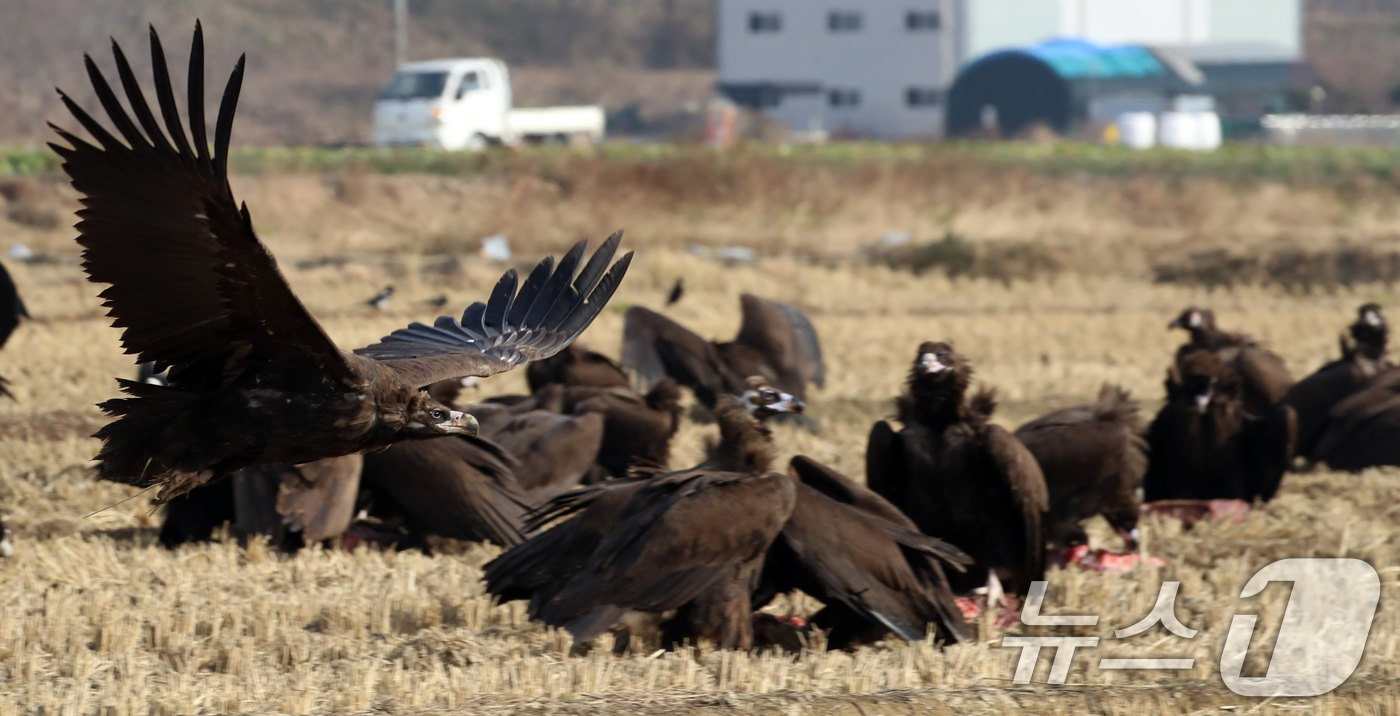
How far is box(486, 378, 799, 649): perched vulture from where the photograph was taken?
18.6 feet

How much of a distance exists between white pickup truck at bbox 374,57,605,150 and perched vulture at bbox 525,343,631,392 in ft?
88.7

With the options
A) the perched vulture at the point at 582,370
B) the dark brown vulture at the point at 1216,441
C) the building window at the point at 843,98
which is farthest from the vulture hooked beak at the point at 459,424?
the building window at the point at 843,98

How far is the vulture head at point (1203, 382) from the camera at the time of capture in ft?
28.6

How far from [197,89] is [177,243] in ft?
2.10

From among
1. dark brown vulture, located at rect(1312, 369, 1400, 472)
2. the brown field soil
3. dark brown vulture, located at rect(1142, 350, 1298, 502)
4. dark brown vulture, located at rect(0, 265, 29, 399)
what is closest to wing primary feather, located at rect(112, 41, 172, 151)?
the brown field soil

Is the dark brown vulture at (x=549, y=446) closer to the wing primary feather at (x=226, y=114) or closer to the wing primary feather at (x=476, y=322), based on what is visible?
the wing primary feather at (x=476, y=322)

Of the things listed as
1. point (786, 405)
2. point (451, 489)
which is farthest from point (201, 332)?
point (451, 489)

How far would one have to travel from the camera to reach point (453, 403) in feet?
27.6

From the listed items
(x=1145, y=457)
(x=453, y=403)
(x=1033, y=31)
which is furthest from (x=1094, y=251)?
(x=1033, y=31)

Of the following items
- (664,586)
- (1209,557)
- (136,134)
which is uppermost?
(136,134)

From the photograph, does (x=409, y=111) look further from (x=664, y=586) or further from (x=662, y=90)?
(x=662, y=90)

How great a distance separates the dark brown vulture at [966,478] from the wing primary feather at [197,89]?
353 centimetres

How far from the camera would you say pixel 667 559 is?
5.66 m

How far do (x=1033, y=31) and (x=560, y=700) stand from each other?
60892 mm
